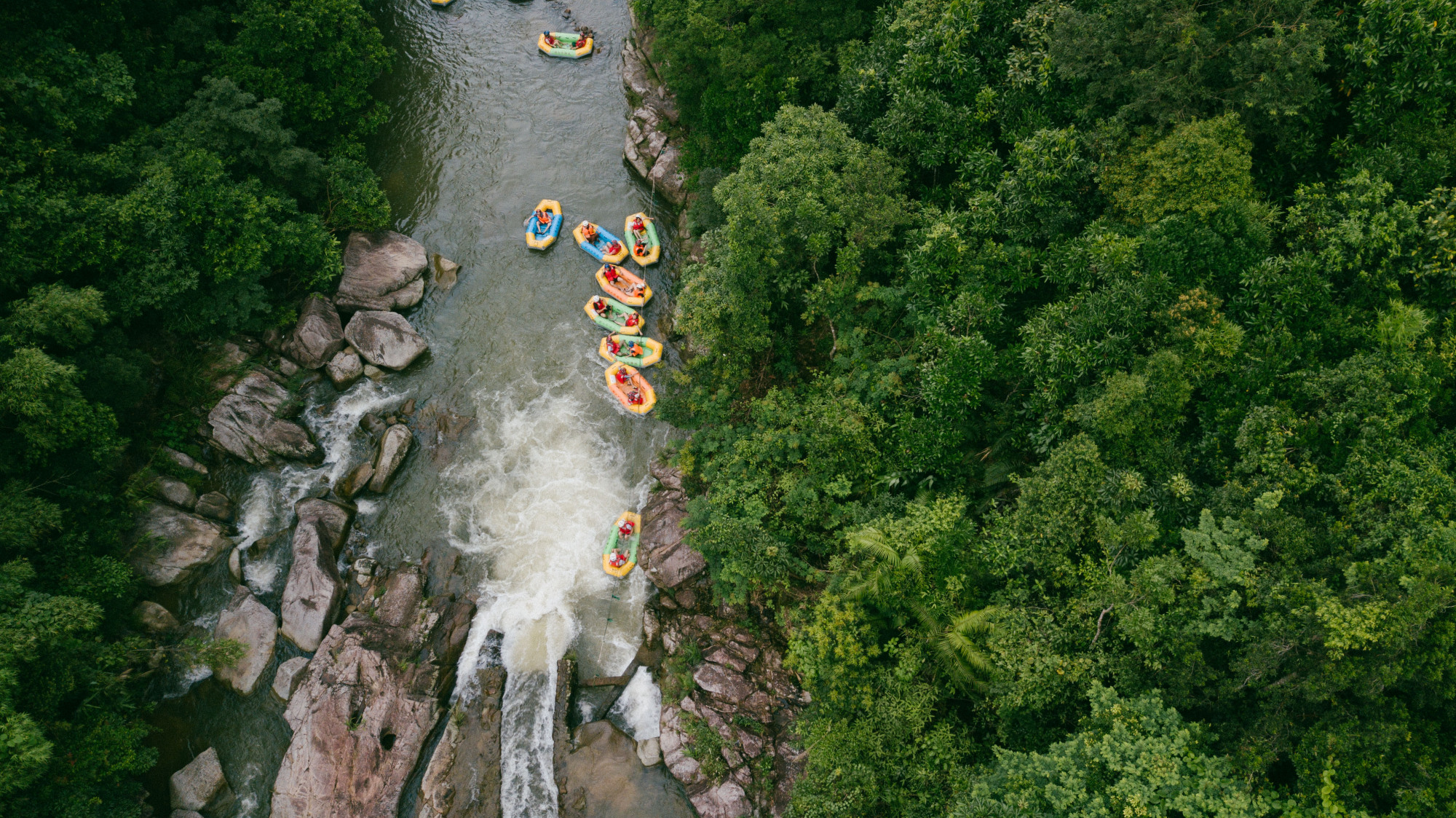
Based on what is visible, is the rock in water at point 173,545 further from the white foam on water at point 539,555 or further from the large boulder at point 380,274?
the large boulder at point 380,274

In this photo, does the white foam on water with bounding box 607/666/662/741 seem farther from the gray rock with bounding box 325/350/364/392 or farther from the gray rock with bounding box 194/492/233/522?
the gray rock with bounding box 325/350/364/392

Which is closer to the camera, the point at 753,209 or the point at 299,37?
the point at 753,209

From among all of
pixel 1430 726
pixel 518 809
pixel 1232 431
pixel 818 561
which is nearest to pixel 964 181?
pixel 1232 431

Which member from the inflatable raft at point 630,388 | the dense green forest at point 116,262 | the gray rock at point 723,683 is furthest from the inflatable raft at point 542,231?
the gray rock at point 723,683

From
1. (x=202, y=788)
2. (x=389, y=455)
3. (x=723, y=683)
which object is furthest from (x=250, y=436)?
(x=723, y=683)

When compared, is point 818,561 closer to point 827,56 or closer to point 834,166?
point 834,166

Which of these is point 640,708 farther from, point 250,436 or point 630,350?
point 250,436
